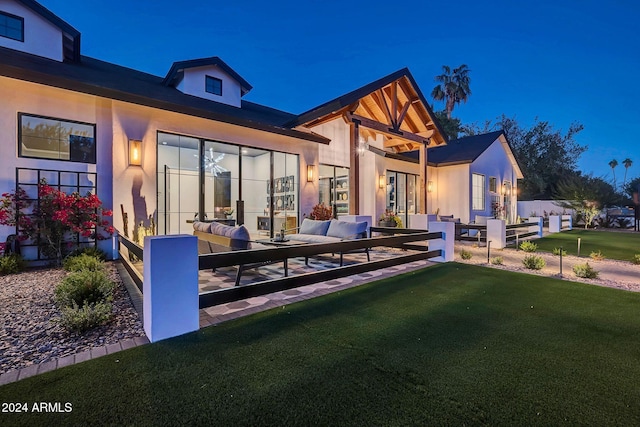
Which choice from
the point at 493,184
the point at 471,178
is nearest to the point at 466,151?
the point at 471,178

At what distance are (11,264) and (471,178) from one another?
1614 cm

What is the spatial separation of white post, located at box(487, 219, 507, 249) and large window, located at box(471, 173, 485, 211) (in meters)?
5.91

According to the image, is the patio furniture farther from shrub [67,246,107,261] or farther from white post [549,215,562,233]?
white post [549,215,562,233]

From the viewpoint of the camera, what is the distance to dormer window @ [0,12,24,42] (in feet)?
22.6

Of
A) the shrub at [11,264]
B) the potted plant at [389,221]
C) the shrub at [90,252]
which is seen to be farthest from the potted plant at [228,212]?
the potted plant at [389,221]

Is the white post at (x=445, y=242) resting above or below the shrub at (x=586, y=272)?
above

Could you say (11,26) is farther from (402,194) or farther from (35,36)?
(402,194)

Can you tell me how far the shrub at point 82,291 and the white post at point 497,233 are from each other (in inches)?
378

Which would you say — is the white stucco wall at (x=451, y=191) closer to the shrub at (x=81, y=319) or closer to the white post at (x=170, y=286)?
the white post at (x=170, y=286)

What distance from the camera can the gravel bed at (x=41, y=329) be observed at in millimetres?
2455

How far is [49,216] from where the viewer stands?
5.34 metres

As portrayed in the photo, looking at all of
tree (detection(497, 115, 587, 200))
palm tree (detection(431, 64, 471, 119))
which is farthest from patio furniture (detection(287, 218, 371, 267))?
palm tree (detection(431, 64, 471, 119))

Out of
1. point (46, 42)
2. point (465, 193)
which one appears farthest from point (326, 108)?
point (465, 193)

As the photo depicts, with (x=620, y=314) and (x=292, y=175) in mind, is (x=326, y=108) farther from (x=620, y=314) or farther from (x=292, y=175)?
(x=620, y=314)
